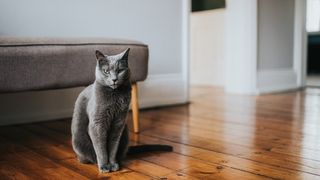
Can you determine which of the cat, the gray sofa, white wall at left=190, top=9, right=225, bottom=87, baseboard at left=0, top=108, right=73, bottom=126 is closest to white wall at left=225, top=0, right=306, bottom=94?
white wall at left=190, top=9, right=225, bottom=87

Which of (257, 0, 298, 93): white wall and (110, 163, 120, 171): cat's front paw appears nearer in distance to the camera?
(110, 163, 120, 171): cat's front paw

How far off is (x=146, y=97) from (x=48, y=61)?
1155 mm

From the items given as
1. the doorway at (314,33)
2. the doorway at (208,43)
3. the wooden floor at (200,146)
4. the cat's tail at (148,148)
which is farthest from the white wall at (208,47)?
the cat's tail at (148,148)

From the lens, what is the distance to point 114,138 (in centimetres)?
112

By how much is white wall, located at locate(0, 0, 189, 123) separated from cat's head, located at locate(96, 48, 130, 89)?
101 cm

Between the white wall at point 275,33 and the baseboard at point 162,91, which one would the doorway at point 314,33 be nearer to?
the white wall at point 275,33

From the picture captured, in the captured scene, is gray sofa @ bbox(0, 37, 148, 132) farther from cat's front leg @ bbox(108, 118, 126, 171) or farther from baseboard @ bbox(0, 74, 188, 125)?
baseboard @ bbox(0, 74, 188, 125)

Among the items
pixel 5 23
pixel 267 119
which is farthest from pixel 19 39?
pixel 267 119

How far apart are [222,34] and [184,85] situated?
1.35 metres

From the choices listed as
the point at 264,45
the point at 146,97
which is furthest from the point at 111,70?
Result: the point at 264,45

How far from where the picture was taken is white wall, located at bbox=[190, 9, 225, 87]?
3.80 m

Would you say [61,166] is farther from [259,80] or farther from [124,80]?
[259,80]

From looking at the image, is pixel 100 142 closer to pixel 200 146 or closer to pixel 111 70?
pixel 111 70

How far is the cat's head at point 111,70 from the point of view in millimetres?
1055
